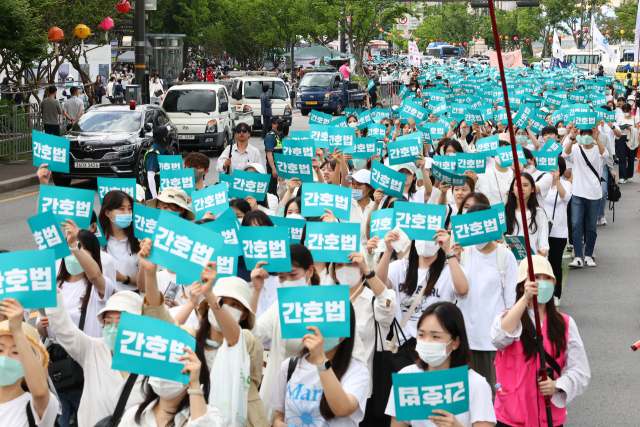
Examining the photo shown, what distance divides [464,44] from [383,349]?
107m

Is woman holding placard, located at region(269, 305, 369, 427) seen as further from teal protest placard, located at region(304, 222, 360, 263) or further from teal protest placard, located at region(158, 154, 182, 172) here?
teal protest placard, located at region(158, 154, 182, 172)

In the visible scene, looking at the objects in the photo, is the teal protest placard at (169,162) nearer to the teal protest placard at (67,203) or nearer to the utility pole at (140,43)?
the teal protest placard at (67,203)

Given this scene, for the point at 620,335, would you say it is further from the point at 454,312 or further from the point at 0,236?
the point at 0,236


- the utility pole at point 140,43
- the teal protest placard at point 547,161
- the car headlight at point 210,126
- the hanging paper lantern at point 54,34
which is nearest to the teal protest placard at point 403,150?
the teal protest placard at point 547,161

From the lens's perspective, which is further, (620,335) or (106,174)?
(106,174)

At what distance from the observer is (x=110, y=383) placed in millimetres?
3951

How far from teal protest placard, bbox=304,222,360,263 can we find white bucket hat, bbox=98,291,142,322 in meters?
1.22

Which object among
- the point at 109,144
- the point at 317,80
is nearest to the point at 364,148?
the point at 109,144

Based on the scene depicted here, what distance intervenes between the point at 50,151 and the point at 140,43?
1438cm

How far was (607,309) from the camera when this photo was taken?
27.8 ft

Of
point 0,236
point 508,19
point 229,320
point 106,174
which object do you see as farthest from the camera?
point 508,19

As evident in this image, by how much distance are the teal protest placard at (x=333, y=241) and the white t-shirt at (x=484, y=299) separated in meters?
0.88

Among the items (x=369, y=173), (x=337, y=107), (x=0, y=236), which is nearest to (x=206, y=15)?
(x=337, y=107)

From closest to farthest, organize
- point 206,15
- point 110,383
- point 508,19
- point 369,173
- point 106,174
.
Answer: point 110,383
point 369,173
point 106,174
point 206,15
point 508,19
